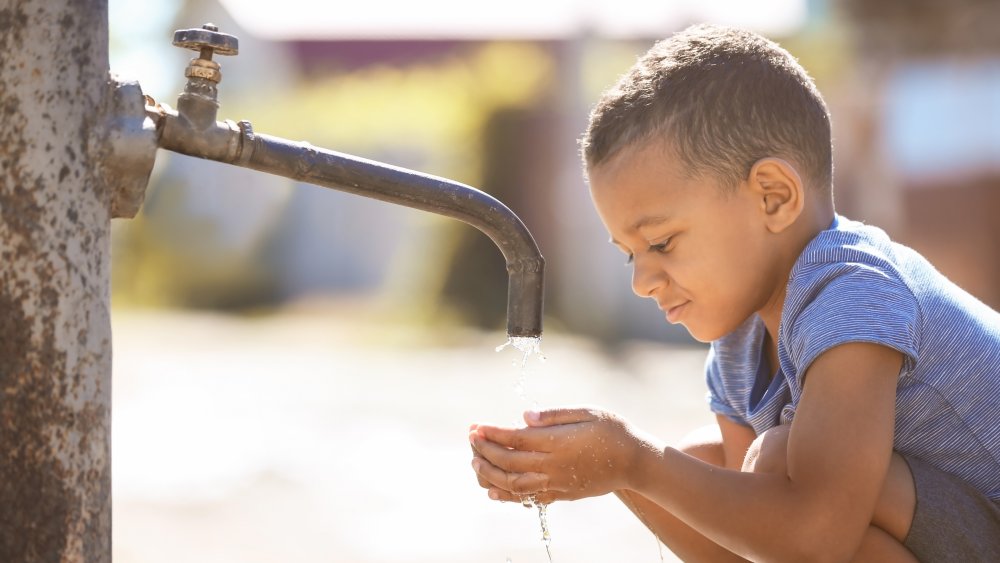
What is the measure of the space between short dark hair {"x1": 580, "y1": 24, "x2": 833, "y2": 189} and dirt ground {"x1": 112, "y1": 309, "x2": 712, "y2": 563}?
643 mm

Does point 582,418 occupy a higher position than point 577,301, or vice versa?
point 577,301

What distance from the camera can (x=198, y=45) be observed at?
4.27 feet

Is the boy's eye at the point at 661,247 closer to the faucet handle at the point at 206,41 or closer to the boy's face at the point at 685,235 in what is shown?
the boy's face at the point at 685,235

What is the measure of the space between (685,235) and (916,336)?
347 millimetres

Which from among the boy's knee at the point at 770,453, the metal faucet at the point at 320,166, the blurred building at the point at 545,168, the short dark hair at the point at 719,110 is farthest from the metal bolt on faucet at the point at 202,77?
the blurred building at the point at 545,168

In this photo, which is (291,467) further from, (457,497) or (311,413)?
(311,413)

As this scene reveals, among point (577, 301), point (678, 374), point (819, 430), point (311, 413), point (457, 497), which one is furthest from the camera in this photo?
point (577, 301)

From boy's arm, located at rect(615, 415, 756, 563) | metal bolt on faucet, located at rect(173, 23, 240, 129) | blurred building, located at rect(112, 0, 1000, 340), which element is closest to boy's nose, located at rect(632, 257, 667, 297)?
boy's arm, located at rect(615, 415, 756, 563)

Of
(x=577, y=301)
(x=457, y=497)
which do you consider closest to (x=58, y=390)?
(x=457, y=497)

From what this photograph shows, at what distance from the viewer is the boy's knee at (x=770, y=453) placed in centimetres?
159

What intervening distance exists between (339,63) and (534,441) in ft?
52.3

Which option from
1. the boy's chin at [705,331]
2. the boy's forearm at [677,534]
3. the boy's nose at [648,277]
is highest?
the boy's nose at [648,277]

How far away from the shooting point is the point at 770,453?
1619 millimetres

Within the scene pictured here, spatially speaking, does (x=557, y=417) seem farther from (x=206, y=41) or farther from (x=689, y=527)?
(x=206, y=41)
